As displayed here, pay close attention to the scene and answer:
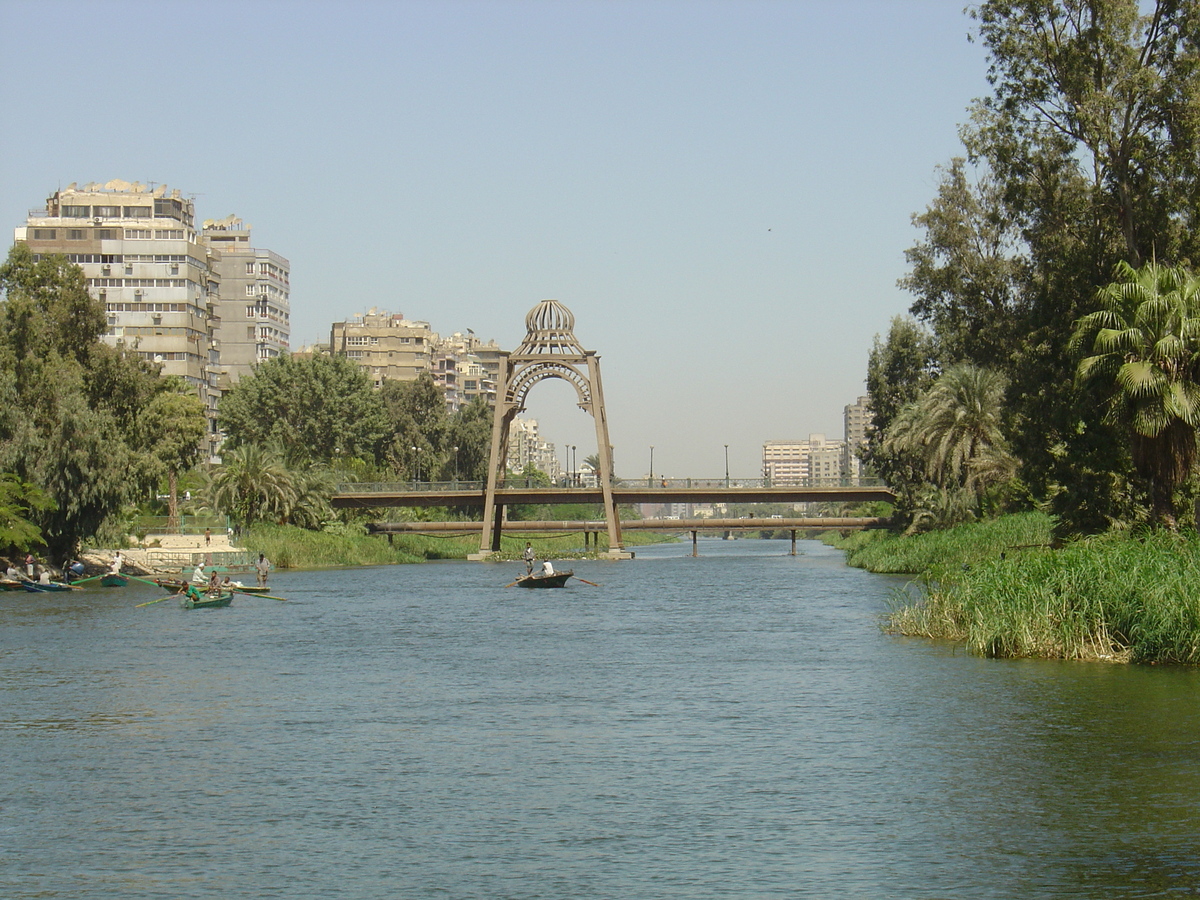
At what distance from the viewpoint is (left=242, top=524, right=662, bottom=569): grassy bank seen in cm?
8769

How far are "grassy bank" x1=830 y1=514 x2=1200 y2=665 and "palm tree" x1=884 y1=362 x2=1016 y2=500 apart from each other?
109 ft

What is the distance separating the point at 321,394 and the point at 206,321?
2182 cm

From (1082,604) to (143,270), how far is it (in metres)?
113

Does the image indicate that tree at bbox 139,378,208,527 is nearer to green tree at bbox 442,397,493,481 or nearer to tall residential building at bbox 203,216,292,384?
green tree at bbox 442,397,493,481

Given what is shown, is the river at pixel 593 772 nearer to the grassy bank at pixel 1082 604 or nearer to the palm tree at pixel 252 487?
the grassy bank at pixel 1082 604

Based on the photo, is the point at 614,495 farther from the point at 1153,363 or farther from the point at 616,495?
the point at 1153,363

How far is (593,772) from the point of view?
2186 cm

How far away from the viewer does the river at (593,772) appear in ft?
53.2

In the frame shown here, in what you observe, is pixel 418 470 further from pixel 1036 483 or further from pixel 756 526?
pixel 1036 483

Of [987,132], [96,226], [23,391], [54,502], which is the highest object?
[96,226]

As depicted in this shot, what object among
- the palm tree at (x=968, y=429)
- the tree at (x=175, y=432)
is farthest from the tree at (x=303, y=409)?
the palm tree at (x=968, y=429)

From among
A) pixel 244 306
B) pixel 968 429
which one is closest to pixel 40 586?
pixel 968 429

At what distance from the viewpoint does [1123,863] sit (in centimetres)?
1605

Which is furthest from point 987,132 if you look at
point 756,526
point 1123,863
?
point 756,526
